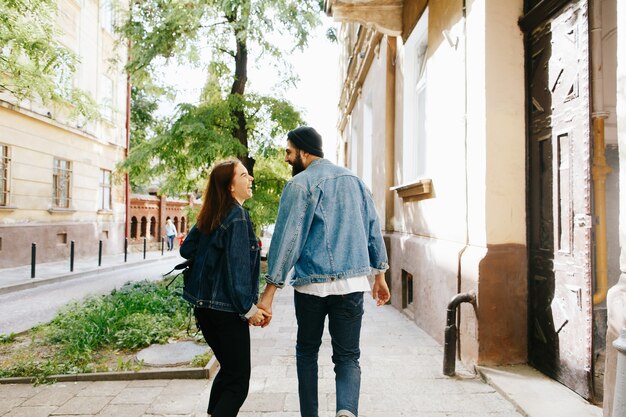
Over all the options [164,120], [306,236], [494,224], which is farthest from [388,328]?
[164,120]

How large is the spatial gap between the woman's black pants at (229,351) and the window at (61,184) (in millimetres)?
16300

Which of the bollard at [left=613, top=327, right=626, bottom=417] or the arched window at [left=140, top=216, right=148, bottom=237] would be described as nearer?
the bollard at [left=613, top=327, right=626, bottom=417]

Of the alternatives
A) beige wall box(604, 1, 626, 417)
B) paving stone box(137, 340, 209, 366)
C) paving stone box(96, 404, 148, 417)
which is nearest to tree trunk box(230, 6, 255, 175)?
paving stone box(137, 340, 209, 366)

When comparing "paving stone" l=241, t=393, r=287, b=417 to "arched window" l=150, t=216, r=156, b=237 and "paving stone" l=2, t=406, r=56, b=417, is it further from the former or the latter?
"arched window" l=150, t=216, r=156, b=237

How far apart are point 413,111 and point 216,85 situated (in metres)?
6.34

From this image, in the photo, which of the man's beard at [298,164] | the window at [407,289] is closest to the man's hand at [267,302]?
the man's beard at [298,164]

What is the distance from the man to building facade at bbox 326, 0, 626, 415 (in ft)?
4.50

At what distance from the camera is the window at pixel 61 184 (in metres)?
16.9

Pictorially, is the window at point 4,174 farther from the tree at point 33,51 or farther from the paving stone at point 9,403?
the paving stone at point 9,403

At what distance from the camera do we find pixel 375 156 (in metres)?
9.52

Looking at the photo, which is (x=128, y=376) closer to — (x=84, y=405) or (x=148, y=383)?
(x=148, y=383)

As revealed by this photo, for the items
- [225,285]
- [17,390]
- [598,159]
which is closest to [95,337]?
[17,390]

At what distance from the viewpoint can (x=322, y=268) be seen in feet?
9.27

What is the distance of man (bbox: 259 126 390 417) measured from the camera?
282cm
